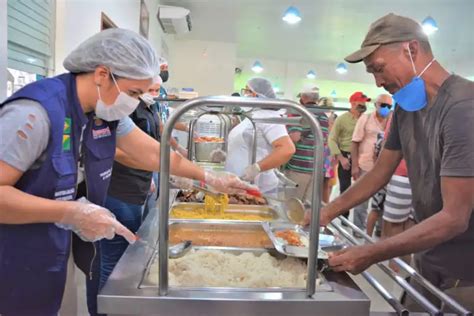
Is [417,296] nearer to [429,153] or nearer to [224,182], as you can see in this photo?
[429,153]

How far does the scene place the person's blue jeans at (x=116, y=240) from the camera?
1.81m

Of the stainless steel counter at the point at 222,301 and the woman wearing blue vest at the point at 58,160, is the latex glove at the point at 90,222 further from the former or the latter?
the stainless steel counter at the point at 222,301

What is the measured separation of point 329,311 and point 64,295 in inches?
31.7

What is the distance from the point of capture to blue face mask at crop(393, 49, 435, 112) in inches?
48.2

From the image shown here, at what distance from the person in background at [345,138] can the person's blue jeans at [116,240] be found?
308cm

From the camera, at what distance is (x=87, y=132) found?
1229 millimetres

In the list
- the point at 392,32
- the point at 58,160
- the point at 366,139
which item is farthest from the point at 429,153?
the point at 366,139

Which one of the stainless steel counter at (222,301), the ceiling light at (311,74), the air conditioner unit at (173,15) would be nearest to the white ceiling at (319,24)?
the air conditioner unit at (173,15)

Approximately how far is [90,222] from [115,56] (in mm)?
490

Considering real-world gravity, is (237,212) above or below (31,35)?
below

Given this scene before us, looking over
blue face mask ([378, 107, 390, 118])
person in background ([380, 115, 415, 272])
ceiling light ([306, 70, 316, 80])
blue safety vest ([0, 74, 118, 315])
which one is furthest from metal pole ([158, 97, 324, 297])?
ceiling light ([306, 70, 316, 80])

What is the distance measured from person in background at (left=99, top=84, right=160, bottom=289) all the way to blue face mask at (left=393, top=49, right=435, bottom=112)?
3.57 feet

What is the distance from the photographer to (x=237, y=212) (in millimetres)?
2004

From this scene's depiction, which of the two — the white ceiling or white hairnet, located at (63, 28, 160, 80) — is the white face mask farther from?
the white ceiling
